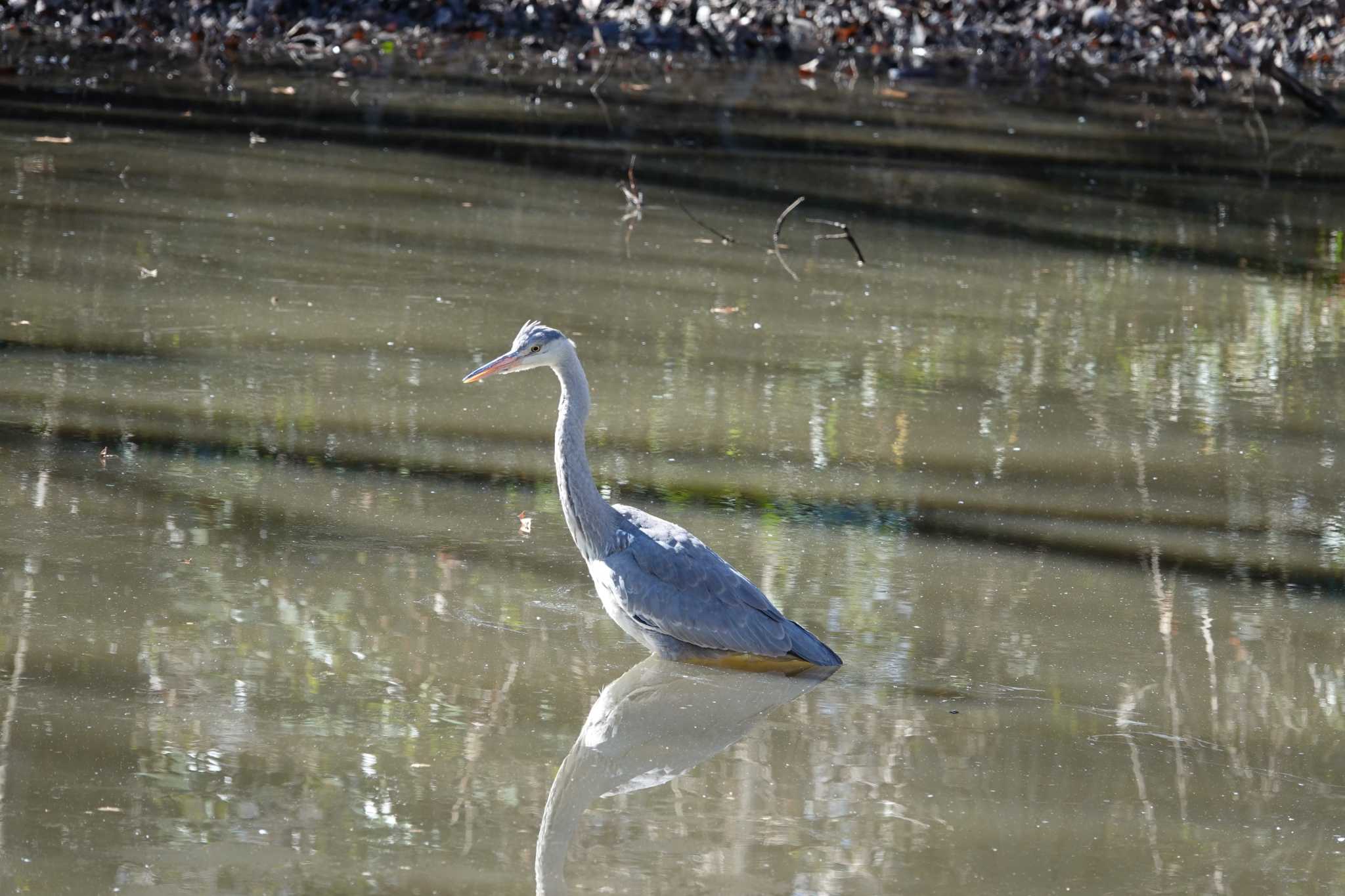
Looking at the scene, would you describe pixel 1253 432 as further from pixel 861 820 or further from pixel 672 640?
pixel 861 820

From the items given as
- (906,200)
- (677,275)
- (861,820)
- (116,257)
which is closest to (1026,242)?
(906,200)

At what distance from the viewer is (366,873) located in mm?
4387

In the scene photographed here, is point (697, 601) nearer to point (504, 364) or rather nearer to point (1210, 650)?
point (504, 364)

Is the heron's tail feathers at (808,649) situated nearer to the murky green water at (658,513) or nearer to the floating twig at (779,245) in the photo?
the murky green water at (658,513)

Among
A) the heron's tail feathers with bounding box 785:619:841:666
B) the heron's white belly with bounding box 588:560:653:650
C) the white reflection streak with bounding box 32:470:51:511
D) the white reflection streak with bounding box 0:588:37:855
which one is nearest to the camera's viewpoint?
the white reflection streak with bounding box 0:588:37:855

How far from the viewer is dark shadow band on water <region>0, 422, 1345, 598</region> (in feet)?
22.5

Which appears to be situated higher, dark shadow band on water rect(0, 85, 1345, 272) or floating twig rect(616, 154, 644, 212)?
dark shadow band on water rect(0, 85, 1345, 272)

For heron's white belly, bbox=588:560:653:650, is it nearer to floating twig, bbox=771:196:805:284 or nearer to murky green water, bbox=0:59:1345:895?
murky green water, bbox=0:59:1345:895

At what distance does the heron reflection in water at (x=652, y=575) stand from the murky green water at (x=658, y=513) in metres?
0.15

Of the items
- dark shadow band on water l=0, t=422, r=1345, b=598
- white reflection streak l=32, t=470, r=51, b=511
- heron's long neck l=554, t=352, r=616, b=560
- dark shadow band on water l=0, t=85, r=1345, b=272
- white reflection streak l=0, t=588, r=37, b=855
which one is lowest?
white reflection streak l=0, t=588, r=37, b=855

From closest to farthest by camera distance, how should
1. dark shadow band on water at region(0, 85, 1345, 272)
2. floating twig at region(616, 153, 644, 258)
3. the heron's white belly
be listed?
the heron's white belly
floating twig at region(616, 153, 644, 258)
dark shadow band on water at region(0, 85, 1345, 272)

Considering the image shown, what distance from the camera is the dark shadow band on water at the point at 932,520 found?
269 inches

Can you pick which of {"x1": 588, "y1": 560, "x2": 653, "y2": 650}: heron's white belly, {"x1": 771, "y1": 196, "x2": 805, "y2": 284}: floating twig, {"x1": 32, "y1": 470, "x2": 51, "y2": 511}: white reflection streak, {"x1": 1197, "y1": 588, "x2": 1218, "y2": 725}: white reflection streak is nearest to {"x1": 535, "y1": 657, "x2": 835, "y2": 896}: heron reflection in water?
{"x1": 588, "y1": 560, "x2": 653, "y2": 650}: heron's white belly

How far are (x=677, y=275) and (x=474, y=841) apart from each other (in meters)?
6.52
